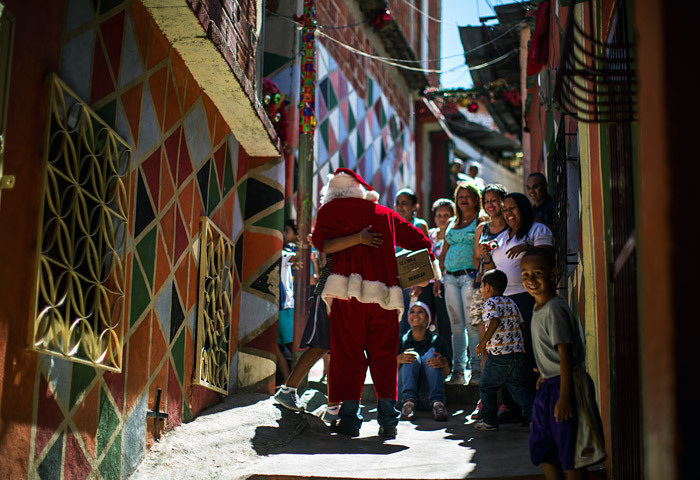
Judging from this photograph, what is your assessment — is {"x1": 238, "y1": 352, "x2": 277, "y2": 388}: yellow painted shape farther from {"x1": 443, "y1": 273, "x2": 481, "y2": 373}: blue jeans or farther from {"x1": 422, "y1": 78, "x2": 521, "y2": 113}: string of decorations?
{"x1": 422, "y1": 78, "x2": 521, "y2": 113}: string of decorations

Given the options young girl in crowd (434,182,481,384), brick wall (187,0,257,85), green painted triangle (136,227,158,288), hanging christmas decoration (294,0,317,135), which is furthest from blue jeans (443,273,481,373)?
green painted triangle (136,227,158,288)

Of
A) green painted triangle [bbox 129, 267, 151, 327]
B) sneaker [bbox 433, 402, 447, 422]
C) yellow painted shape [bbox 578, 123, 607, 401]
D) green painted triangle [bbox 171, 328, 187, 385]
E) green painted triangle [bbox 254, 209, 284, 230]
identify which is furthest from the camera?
green painted triangle [bbox 254, 209, 284, 230]

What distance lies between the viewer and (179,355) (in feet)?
17.8

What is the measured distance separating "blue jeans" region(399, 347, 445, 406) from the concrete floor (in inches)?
11.0

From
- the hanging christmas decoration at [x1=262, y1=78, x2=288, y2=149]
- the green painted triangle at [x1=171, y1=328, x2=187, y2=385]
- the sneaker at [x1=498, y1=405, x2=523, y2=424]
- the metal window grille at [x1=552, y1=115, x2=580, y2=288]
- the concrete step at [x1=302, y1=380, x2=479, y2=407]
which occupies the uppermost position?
the hanging christmas decoration at [x1=262, y1=78, x2=288, y2=149]

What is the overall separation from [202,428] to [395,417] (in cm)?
133

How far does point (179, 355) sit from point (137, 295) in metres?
0.92

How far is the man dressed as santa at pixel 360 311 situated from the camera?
5789 millimetres

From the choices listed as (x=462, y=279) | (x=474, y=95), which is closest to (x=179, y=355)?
(x=462, y=279)

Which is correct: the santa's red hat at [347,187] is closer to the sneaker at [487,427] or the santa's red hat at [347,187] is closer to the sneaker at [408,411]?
the sneaker at [408,411]

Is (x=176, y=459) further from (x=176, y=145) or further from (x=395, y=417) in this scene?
(x=176, y=145)

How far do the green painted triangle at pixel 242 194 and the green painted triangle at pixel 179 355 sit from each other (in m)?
1.77

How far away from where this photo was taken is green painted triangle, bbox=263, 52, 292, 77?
9953 mm

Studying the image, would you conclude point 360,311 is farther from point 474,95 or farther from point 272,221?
point 474,95
